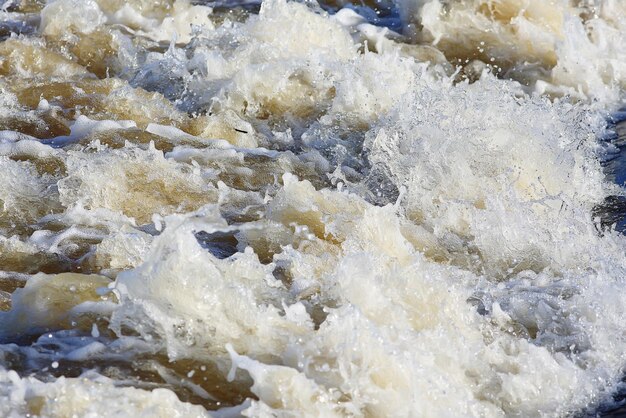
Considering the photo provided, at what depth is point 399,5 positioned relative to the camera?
8.07 metres

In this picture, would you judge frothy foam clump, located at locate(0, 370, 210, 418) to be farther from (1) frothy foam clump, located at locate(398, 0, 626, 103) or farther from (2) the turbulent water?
(1) frothy foam clump, located at locate(398, 0, 626, 103)

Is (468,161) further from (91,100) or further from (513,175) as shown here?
(91,100)

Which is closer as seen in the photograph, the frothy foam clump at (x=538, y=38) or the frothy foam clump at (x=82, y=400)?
the frothy foam clump at (x=82, y=400)

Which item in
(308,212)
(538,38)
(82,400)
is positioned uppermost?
(82,400)

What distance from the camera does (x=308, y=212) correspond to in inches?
167

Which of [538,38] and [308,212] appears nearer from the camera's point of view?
[308,212]

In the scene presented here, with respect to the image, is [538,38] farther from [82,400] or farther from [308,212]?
[82,400]

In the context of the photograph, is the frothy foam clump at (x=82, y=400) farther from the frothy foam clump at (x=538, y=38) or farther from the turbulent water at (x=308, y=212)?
the frothy foam clump at (x=538, y=38)

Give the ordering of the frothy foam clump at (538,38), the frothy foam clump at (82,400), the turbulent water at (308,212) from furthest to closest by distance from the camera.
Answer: the frothy foam clump at (538,38) < the turbulent water at (308,212) < the frothy foam clump at (82,400)

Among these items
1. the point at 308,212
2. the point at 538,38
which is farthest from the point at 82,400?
the point at 538,38

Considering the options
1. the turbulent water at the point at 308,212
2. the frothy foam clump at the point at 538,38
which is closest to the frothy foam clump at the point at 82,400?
the turbulent water at the point at 308,212

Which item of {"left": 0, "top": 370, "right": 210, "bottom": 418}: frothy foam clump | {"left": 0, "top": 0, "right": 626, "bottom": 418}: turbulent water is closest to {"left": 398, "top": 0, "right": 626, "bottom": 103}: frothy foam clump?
{"left": 0, "top": 0, "right": 626, "bottom": 418}: turbulent water

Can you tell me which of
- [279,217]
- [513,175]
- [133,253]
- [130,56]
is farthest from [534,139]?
[130,56]

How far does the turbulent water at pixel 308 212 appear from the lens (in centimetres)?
306
